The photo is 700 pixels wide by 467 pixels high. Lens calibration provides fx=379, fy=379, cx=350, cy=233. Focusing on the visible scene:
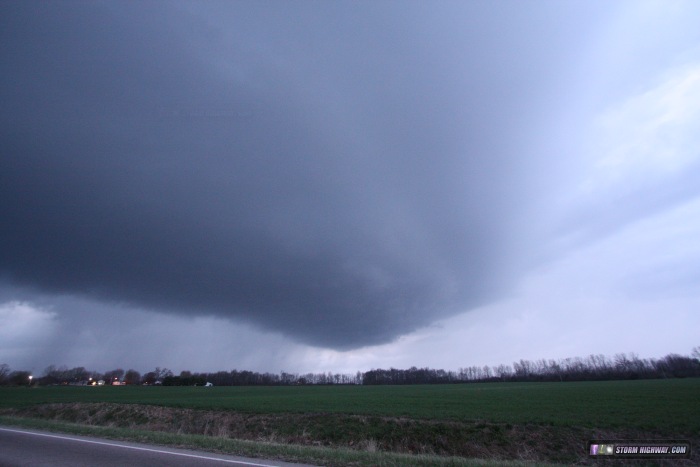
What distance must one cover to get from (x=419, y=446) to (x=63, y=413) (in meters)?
40.7

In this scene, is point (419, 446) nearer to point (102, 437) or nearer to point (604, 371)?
point (102, 437)

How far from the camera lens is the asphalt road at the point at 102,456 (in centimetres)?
1047

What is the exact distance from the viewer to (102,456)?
37.8 ft

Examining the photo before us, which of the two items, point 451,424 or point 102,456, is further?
point 451,424

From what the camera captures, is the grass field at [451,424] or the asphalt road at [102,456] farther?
the grass field at [451,424]

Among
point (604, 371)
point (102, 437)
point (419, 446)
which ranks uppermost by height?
point (604, 371)

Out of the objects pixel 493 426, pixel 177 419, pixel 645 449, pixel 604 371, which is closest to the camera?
pixel 645 449

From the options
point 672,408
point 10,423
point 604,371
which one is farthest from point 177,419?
point 604,371

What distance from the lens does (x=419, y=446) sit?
26062 mm

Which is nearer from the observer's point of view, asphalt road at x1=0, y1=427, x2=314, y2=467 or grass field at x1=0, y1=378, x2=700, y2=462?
asphalt road at x1=0, y1=427, x2=314, y2=467

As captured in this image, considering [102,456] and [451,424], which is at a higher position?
[102,456]

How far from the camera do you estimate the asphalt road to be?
1047 cm

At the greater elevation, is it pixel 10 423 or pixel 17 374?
pixel 17 374

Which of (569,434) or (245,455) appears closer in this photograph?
(245,455)
